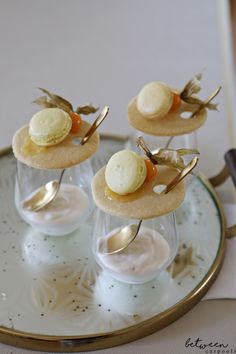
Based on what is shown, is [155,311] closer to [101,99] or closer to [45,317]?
[45,317]

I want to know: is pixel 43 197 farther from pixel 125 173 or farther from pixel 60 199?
pixel 125 173

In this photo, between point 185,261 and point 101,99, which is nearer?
point 185,261

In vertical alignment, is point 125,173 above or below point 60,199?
above

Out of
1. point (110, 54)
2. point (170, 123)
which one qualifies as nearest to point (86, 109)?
point (170, 123)

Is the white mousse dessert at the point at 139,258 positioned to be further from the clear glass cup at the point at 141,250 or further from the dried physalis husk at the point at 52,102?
the dried physalis husk at the point at 52,102

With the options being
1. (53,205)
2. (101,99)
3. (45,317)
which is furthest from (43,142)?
(101,99)

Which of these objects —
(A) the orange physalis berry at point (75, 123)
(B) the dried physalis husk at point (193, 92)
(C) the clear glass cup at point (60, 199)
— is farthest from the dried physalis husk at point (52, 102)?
Result: (B) the dried physalis husk at point (193, 92)
